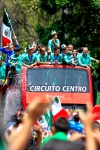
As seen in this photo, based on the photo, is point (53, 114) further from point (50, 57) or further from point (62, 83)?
point (50, 57)

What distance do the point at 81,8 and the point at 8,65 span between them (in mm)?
8113

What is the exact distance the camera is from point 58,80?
15.8 m

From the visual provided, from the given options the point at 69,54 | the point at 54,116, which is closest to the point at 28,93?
the point at 69,54

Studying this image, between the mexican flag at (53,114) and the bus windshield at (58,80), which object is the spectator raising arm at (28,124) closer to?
the mexican flag at (53,114)

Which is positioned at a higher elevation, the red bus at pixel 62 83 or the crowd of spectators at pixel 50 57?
the crowd of spectators at pixel 50 57

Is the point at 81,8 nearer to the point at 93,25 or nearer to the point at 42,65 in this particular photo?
the point at 93,25

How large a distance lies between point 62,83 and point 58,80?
5.1 inches

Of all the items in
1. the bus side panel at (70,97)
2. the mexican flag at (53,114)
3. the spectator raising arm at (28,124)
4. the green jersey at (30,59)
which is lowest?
the spectator raising arm at (28,124)

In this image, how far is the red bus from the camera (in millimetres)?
15578

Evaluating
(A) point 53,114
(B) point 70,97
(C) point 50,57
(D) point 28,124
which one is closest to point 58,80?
(B) point 70,97

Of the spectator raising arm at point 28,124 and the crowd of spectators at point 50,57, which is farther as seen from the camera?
the crowd of spectators at point 50,57

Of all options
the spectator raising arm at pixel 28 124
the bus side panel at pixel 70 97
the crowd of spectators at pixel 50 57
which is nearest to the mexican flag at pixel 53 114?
the spectator raising arm at pixel 28 124

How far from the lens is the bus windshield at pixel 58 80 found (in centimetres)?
1561

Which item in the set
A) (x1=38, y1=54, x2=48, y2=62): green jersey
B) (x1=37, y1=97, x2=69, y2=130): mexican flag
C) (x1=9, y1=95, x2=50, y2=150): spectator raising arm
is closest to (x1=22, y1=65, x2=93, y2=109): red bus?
(x1=38, y1=54, x2=48, y2=62): green jersey
